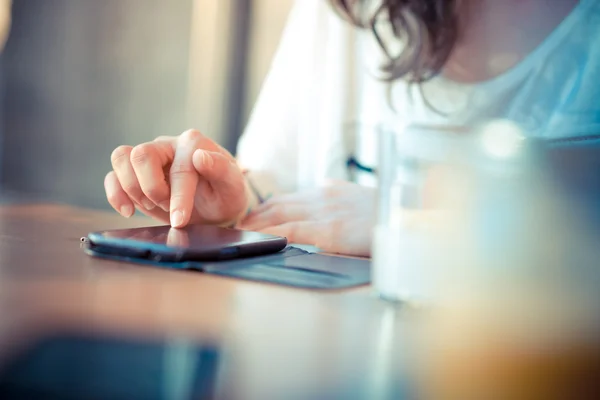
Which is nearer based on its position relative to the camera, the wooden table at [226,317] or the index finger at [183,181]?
the wooden table at [226,317]

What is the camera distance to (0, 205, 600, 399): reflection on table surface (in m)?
0.27

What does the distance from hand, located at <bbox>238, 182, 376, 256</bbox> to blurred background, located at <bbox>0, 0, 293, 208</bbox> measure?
1213mm

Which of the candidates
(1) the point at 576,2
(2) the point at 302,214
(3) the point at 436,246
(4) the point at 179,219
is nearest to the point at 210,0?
(1) the point at 576,2

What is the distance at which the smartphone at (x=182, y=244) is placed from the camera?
55 centimetres

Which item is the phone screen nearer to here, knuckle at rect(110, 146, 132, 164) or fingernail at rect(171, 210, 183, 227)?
fingernail at rect(171, 210, 183, 227)

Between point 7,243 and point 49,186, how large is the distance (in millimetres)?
1747

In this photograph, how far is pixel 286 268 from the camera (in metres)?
0.55

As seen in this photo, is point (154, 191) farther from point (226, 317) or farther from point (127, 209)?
point (226, 317)

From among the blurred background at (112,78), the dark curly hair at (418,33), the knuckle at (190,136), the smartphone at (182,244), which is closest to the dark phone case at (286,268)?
the smartphone at (182,244)

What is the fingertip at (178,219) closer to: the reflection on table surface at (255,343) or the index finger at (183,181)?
the index finger at (183,181)

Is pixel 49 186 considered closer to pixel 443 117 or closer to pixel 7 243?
pixel 443 117

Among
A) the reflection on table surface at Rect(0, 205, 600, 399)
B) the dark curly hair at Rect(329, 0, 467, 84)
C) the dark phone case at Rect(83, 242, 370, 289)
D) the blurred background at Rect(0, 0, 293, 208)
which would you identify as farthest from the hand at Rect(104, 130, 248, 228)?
the blurred background at Rect(0, 0, 293, 208)

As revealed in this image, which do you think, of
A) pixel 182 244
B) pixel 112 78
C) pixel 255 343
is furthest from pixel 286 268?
pixel 112 78

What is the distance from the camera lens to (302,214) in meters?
0.94
